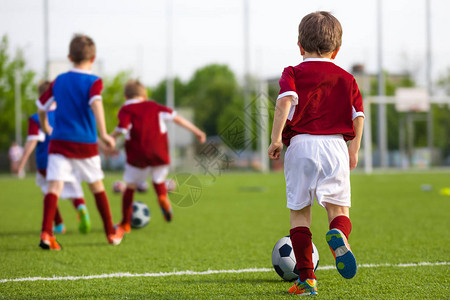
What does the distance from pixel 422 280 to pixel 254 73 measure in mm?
27141

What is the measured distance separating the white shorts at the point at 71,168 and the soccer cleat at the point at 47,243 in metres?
0.50

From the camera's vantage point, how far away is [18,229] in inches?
253

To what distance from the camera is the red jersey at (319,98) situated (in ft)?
9.95

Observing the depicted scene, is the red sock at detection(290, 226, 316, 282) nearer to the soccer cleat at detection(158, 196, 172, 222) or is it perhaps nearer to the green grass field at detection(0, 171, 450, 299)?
the green grass field at detection(0, 171, 450, 299)

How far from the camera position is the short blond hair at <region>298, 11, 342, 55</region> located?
118 inches

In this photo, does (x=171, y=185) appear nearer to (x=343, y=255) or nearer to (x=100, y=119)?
(x=100, y=119)

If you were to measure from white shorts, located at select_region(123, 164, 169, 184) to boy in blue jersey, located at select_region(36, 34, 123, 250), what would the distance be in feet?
4.53

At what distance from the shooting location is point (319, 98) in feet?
10.0

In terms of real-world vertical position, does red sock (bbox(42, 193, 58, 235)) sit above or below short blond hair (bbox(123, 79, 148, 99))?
below

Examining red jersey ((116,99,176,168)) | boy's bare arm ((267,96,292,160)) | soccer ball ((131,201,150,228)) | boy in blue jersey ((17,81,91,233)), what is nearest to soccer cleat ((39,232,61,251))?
boy in blue jersey ((17,81,91,233))

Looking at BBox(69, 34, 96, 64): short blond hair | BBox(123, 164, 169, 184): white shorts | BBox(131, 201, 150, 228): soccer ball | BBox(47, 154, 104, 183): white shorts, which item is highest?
BBox(69, 34, 96, 64): short blond hair

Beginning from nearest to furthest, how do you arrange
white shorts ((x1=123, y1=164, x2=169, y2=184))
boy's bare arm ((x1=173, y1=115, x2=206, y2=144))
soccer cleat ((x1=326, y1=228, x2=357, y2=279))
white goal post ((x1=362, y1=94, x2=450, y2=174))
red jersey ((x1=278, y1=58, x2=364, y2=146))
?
soccer cleat ((x1=326, y1=228, x2=357, y2=279)), red jersey ((x1=278, y1=58, x2=364, y2=146)), boy's bare arm ((x1=173, y1=115, x2=206, y2=144)), white shorts ((x1=123, y1=164, x2=169, y2=184)), white goal post ((x1=362, y1=94, x2=450, y2=174))

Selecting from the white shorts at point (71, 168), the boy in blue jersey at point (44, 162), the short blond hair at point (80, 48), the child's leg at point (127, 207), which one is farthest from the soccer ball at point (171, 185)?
the short blond hair at point (80, 48)

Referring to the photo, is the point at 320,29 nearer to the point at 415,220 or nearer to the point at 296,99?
the point at 296,99
